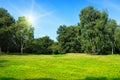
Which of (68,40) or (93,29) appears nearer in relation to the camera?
(93,29)

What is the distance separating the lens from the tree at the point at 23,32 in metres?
107

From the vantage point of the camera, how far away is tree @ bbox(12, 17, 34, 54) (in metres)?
107

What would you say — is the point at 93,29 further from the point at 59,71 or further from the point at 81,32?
the point at 59,71

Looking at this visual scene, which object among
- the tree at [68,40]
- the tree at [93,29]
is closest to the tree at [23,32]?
the tree at [68,40]

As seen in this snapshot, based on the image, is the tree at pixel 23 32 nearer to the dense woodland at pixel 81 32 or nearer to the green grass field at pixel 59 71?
the dense woodland at pixel 81 32

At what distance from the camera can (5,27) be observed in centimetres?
9431

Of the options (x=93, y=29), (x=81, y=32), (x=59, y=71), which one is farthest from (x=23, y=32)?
(x=59, y=71)

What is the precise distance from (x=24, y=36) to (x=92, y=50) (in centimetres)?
3191

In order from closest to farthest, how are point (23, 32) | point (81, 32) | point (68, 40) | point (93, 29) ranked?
point (93, 29) → point (81, 32) → point (23, 32) → point (68, 40)

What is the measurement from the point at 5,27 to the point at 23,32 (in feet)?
50.8

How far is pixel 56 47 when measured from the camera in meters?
132

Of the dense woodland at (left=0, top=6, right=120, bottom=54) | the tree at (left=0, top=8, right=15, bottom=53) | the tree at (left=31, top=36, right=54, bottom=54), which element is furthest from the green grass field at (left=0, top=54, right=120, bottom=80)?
the tree at (left=31, top=36, right=54, bottom=54)

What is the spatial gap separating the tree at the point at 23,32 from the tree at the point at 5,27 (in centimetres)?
608

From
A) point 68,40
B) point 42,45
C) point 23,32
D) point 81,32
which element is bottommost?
point 42,45
